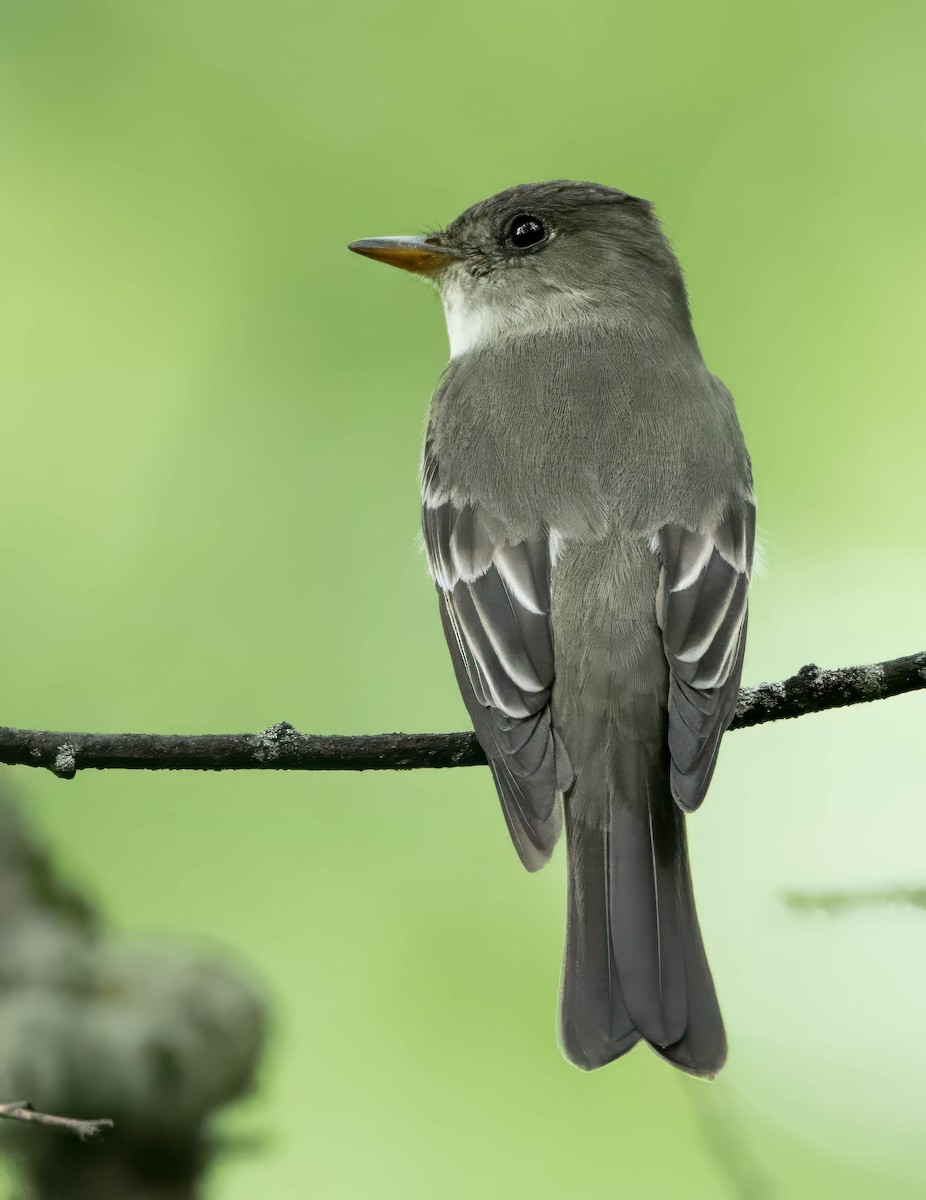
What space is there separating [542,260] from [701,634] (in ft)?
4.91

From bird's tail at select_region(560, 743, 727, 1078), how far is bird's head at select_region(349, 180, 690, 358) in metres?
1.53

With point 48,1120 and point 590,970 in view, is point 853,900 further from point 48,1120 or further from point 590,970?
point 48,1120

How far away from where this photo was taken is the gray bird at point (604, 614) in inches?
96.3

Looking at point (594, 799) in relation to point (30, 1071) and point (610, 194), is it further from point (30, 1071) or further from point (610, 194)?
point (610, 194)

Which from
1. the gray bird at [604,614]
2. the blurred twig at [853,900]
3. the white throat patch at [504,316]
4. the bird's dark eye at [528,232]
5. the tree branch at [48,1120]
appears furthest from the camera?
the bird's dark eye at [528,232]

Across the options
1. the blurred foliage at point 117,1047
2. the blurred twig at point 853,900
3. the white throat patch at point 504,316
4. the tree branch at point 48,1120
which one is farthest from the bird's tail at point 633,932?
the white throat patch at point 504,316

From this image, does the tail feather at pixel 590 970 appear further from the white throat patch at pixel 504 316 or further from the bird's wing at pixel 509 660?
the white throat patch at pixel 504 316

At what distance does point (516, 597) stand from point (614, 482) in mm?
351

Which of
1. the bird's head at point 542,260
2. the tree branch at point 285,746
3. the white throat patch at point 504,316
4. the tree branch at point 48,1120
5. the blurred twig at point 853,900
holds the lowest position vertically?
the tree branch at point 48,1120

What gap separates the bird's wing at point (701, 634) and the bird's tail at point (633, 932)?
98 millimetres

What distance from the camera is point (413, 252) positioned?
12.5 ft

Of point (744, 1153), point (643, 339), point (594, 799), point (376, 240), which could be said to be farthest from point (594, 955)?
point (376, 240)

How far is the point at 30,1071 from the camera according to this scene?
2.19 meters

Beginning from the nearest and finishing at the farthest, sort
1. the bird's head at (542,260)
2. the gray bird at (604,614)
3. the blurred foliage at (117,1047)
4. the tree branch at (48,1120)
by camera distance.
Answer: the tree branch at (48,1120) < the blurred foliage at (117,1047) < the gray bird at (604,614) < the bird's head at (542,260)
